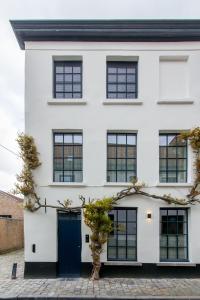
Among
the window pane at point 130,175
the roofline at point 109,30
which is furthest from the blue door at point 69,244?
the roofline at point 109,30

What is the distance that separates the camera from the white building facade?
1083cm

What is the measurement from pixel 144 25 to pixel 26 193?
796cm

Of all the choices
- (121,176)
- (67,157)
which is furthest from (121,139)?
(67,157)

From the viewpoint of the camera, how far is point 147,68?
37.2ft

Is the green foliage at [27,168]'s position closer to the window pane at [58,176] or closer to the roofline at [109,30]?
the window pane at [58,176]

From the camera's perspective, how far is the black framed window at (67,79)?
11.6m

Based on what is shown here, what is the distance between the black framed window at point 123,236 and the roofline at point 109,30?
688 cm

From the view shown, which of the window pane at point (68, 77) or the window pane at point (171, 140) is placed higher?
the window pane at point (68, 77)

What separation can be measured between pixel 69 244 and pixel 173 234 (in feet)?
13.3

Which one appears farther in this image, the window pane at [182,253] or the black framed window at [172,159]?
the black framed window at [172,159]

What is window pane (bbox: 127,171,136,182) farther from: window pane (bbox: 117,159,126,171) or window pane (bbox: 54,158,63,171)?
window pane (bbox: 54,158,63,171)

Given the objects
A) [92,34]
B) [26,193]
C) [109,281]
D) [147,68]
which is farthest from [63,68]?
[109,281]

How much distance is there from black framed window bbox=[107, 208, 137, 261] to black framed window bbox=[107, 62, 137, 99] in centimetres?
467

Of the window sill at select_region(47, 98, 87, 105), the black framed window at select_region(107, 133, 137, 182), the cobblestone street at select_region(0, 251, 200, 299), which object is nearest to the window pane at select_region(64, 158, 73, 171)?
the black framed window at select_region(107, 133, 137, 182)
